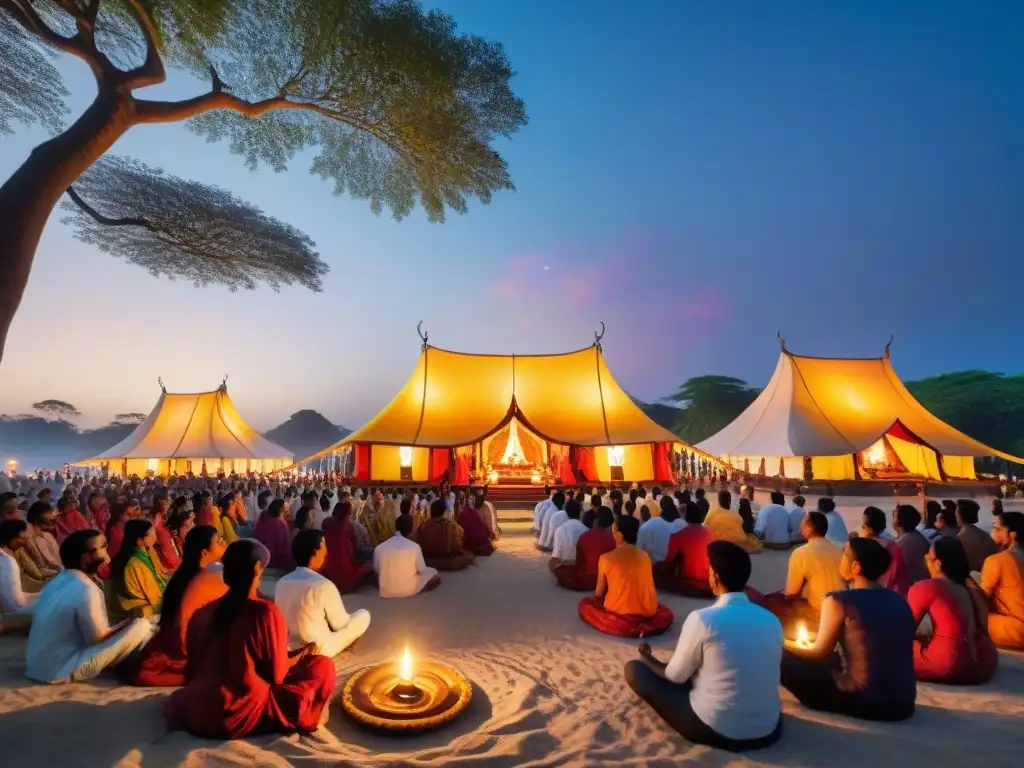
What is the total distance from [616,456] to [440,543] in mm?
10212

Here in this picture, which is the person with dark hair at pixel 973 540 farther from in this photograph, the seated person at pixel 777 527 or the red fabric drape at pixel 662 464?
the red fabric drape at pixel 662 464

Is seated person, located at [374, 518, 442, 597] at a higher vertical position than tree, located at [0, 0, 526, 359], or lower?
lower

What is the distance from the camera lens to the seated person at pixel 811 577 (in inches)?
153

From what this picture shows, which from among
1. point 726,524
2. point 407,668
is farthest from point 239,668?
point 726,524

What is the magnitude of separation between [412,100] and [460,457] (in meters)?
11.8

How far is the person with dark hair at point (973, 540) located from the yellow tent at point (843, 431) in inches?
449

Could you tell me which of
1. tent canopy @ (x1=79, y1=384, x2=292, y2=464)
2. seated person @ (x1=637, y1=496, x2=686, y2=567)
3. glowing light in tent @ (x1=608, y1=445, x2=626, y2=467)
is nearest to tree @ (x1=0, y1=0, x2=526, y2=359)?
seated person @ (x1=637, y1=496, x2=686, y2=567)

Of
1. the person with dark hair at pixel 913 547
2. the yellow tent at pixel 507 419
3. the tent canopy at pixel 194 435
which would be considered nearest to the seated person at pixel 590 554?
the person with dark hair at pixel 913 547

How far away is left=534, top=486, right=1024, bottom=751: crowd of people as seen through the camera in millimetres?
2398

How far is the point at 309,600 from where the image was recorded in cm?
337

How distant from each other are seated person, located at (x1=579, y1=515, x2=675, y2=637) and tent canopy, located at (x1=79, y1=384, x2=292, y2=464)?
807 inches

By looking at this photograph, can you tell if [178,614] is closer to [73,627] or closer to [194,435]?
[73,627]

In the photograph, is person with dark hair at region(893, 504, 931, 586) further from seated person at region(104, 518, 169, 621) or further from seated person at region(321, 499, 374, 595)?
seated person at region(104, 518, 169, 621)

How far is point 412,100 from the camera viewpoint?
649 centimetres
